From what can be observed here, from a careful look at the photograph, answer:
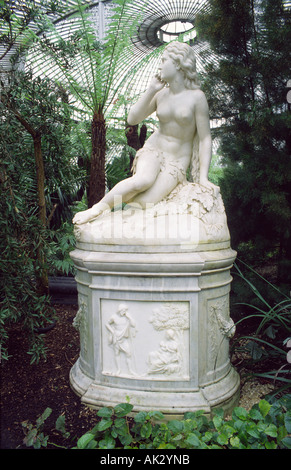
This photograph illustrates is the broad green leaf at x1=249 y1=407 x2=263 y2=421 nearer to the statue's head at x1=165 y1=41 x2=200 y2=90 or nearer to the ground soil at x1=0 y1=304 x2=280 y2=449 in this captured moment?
the ground soil at x1=0 y1=304 x2=280 y2=449

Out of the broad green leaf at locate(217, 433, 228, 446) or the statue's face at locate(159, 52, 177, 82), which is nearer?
the broad green leaf at locate(217, 433, 228, 446)

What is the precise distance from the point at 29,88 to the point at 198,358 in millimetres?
2788

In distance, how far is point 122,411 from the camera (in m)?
1.93

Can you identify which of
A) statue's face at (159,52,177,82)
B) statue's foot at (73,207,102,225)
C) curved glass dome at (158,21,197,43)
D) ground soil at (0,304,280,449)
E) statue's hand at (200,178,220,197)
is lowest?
ground soil at (0,304,280,449)

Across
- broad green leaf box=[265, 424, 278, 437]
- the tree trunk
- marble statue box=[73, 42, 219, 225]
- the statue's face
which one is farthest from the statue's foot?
the tree trunk

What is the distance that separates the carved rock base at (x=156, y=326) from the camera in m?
2.18

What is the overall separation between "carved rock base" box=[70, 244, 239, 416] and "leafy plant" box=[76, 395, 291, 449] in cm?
24

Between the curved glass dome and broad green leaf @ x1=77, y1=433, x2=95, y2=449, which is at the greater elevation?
the curved glass dome

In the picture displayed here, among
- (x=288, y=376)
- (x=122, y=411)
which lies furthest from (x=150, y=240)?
(x=288, y=376)

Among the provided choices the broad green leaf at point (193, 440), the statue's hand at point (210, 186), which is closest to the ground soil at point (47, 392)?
the broad green leaf at point (193, 440)

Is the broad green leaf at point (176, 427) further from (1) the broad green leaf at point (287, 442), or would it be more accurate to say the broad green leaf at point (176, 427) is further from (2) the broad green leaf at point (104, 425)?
(1) the broad green leaf at point (287, 442)

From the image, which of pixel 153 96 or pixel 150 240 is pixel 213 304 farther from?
pixel 153 96

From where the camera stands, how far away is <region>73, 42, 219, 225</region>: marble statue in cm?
254

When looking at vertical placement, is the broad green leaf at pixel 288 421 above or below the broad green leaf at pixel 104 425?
below
